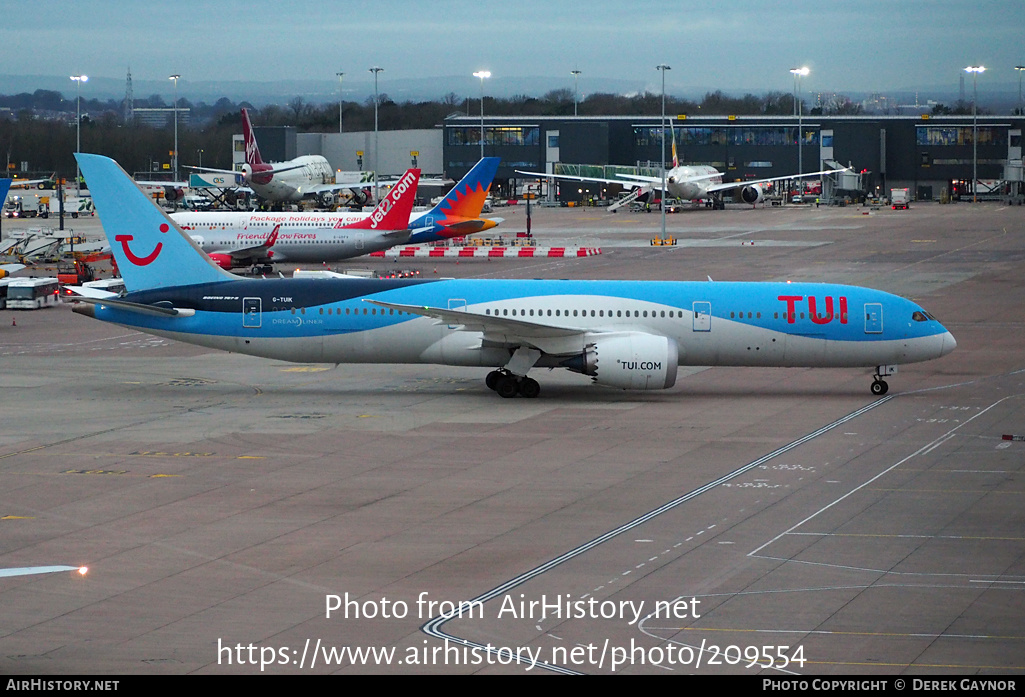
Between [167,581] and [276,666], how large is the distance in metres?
5.11

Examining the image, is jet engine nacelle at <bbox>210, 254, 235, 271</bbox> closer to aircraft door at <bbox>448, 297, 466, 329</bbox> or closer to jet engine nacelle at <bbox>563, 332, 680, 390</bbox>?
aircraft door at <bbox>448, 297, 466, 329</bbox>

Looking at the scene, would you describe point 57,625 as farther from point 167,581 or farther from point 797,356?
point 797,356

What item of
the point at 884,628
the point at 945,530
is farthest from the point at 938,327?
the point at 884,628

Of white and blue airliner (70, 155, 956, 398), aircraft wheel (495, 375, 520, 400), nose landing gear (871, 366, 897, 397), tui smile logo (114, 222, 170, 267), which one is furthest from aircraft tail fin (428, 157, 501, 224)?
nose landing gear (871, 366, 897, 397)

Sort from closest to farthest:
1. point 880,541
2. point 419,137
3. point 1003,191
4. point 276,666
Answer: point 276,666 → point 880,541 → point 1003,191 → point 419,137

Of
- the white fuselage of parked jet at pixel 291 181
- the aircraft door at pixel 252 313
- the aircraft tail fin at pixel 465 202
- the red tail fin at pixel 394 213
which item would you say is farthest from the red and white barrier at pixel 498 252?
the aircraft door at pixel 252 313

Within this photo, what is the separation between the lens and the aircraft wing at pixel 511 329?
39.3m

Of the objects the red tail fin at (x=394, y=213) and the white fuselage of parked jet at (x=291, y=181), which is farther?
the white fuselage of parked jet at (x=291, y=181)

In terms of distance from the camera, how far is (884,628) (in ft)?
63.4

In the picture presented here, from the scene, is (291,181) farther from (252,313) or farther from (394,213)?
(252,313)

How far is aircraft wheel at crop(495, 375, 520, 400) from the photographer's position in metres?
40.8

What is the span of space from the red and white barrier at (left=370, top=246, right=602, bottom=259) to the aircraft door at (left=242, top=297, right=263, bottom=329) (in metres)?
49.1

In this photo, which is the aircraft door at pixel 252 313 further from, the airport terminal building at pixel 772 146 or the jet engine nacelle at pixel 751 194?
the airport terminal building at pixel 772 146

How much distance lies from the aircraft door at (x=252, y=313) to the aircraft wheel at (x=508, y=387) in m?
8.20
